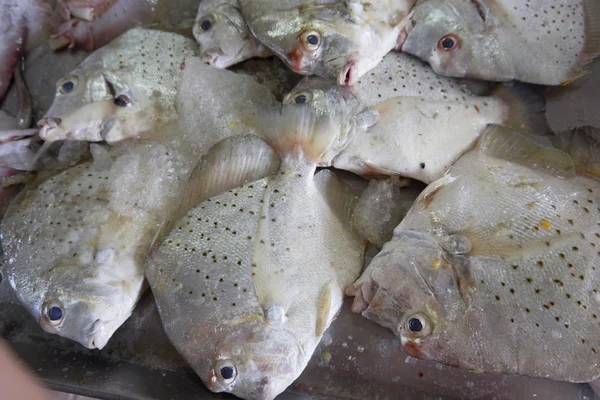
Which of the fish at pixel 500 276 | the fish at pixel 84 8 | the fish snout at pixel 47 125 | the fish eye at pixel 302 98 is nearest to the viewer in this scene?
the fish at pixel 500 276

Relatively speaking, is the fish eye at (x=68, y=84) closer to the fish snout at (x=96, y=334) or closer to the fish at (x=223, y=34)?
the fish at (x=223, y=34)

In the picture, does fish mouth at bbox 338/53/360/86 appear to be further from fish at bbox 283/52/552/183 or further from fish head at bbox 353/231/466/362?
fish head at bbox 353/231/466/362

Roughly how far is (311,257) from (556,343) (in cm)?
78

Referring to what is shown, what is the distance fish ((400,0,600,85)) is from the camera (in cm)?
175

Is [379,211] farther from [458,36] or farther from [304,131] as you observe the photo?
[458,36]

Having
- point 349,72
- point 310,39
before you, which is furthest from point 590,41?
point 310,39

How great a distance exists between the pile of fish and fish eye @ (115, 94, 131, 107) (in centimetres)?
3

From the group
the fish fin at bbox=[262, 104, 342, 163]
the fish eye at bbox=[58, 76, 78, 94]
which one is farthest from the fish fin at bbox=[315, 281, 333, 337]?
the fish eye at bbox=[58, 76, 78, 94]

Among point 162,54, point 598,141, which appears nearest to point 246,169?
point 162,54

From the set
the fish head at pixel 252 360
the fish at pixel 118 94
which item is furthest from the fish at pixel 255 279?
the fish at pixel 118 94

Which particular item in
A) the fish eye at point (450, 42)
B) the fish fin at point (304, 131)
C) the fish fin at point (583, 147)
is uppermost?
the fish eye at point (450, 42)

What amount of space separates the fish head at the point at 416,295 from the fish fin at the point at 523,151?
457 mm

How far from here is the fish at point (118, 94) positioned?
5.69 ft

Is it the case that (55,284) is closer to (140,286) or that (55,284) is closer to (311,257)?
(140,286)
